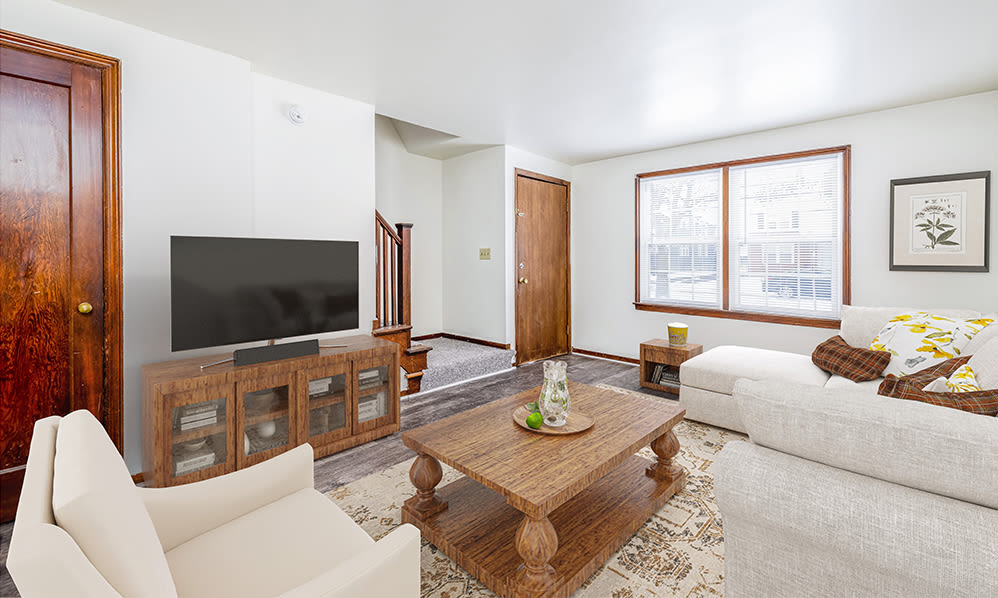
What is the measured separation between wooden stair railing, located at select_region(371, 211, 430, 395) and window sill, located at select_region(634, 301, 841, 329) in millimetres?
2717

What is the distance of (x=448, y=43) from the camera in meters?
2.65

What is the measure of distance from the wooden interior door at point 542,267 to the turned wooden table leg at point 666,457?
283cm

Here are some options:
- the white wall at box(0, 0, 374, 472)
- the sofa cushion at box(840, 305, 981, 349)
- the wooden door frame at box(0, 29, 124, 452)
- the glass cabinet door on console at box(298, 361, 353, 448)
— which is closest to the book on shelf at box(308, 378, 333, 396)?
the glass cabinet door on console at box(298, 361, 353, 448)

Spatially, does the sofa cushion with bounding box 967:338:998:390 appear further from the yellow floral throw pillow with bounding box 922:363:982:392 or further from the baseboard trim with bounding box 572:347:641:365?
the baseboard trim with bounding box 572:347:641:365

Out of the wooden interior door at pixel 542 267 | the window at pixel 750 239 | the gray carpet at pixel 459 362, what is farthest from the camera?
the wooden interior door at pixel 542 267

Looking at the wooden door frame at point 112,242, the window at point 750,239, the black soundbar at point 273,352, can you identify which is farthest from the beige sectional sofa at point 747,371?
the wooden door frame at point 112,242

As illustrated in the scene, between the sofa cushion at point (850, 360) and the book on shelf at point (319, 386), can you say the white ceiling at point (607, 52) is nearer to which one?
the sofa cushion at point (850, 360)

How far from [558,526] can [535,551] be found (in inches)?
17.7

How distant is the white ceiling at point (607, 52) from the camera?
90.7 inches

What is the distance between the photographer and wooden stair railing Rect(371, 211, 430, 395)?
12.9 feet

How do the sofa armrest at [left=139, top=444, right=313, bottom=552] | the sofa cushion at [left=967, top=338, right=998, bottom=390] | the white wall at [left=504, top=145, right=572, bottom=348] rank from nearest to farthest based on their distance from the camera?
the sofa armrest at [left=139, top=444, right=313, bottom=552] → the sofa cushion at [left=967, top=338, right=998, bottom=390] → the white wall at [left=504, top=145, right=572, bottom=348]

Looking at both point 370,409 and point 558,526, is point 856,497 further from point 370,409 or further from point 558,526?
point 370,409

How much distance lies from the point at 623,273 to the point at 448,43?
3477 millimetres

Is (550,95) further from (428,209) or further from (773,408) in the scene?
(773,408)
